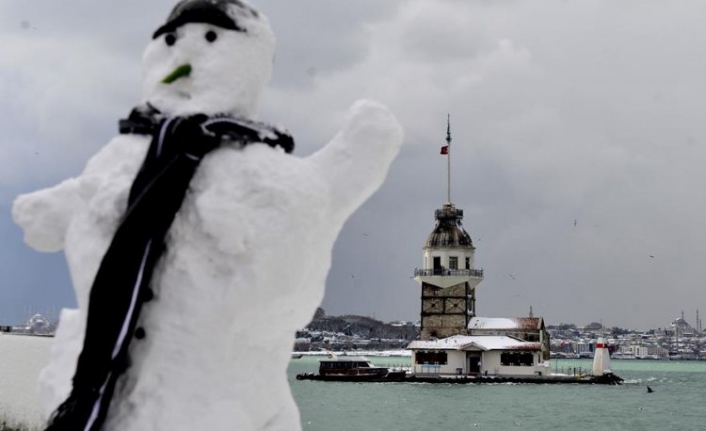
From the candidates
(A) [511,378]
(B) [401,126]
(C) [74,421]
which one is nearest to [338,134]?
(B) [401,126]

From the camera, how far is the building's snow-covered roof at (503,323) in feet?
175

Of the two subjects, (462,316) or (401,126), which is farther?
(462,316)

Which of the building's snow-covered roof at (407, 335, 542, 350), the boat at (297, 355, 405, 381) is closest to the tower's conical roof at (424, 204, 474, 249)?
the building's snow-covered roof at (407, 335, 542, 350)

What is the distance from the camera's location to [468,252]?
5284 centimetres

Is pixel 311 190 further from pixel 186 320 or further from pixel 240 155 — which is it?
pixel 186 320

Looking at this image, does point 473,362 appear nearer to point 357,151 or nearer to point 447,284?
point 447,284

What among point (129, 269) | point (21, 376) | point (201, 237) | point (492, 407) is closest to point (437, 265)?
point (492, 407)

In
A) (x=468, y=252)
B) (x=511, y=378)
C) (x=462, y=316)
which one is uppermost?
(x=468, y=252)

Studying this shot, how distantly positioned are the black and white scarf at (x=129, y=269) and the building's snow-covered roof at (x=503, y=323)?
50350mm

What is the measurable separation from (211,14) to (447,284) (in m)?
48.9

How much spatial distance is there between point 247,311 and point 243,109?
2.82 ft

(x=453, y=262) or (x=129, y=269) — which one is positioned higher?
(x=453, y=262)

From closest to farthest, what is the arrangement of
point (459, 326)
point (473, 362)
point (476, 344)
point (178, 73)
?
1. point (178, 73)
2. point (476, 344)
3. point (473, 362)
4. point (459, 326)

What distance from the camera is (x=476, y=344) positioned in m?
49.9
